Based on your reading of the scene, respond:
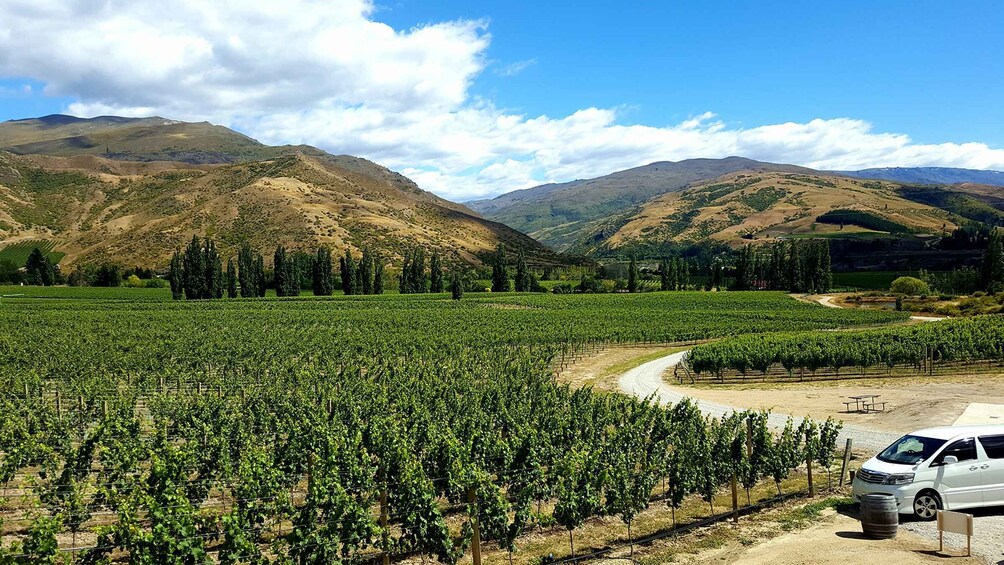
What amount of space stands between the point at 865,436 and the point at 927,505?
1284 centimetres

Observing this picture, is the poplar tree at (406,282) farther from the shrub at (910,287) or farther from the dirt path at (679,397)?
the shrub at (910,287)

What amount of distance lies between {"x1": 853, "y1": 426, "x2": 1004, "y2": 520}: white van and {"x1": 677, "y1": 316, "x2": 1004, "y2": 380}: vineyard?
3171cm

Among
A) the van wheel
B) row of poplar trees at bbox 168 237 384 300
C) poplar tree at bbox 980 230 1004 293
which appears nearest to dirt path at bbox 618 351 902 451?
the van wheel

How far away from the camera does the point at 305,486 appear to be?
23484 mm

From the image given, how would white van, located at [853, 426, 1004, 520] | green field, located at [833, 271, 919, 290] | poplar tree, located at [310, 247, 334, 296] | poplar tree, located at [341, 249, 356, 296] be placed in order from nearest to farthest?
white van, located at [853, 426, 1004, 520] < poplar tree, located at [310, 247, 334, 296] < poplar tree, located at [341, 249, 356, 296] < green field, located at [833, 271, 919, 290]

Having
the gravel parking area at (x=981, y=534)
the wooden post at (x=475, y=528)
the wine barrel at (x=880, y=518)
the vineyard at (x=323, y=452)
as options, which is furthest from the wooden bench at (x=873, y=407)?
the wooden post at (x=475, y=528)

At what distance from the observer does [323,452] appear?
813 inches

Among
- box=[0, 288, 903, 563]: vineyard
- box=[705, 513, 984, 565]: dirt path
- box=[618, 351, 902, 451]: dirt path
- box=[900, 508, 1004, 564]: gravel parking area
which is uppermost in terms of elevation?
box=[0, 288, 903, 563]: vineyard

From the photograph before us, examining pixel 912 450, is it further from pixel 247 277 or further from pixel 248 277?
pixel 248 277

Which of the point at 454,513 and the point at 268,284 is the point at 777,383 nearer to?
the point at 454,513

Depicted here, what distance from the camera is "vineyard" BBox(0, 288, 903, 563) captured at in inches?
579

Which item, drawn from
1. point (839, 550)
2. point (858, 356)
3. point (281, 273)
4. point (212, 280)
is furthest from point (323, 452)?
point (281, 273)

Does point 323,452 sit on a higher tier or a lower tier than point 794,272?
lower

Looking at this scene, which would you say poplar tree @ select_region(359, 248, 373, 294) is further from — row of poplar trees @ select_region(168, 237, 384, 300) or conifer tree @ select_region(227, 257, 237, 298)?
conifer tree @ select_region(227, 257, 237, 298)
